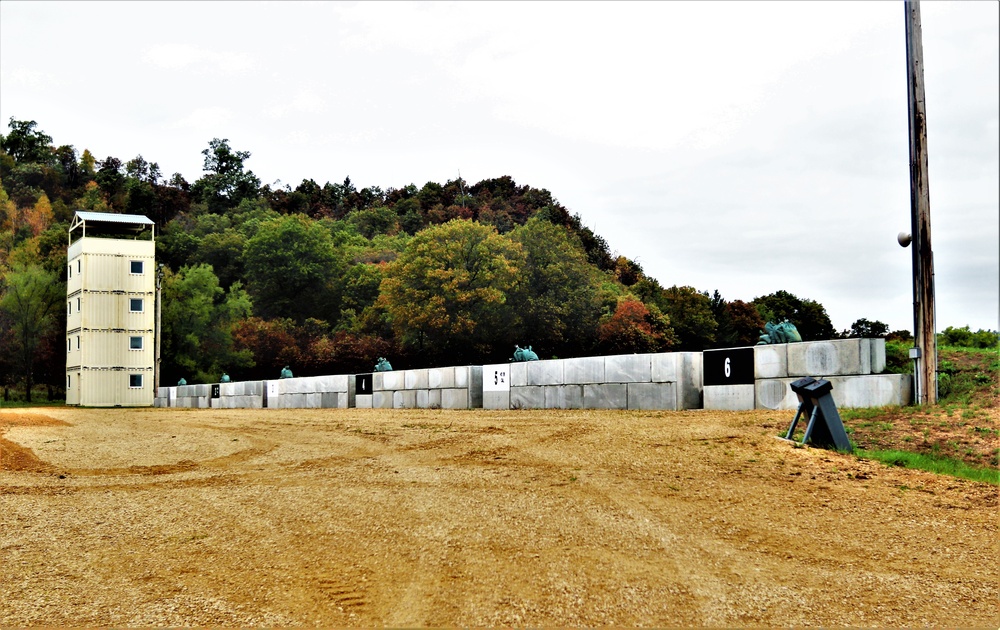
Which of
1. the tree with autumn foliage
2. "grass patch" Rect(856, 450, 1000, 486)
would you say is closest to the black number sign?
"grass patch" Rect(856, 450, 1000, 486)

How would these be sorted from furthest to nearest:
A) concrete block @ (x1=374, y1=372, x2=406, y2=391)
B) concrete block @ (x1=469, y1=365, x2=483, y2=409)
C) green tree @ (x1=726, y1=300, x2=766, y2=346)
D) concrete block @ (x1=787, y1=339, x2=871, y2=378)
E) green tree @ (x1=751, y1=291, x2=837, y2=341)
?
green tree @ (x1=751, y1=291, x2=837, y2=341), green tree @ (x1=726, y1=300, x2=766, y2=346), concrete block @ (x1=374, y1=372, x2=406, y2=391), concrete block @ (x1=469, y1=365, x2=483, y2=409), concrete block @ (x1=787, y1=339, x2=871, y2=378)

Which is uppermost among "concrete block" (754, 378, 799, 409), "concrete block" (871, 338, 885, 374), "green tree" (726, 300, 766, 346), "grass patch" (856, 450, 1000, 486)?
"green tree" (726, 300, 766, 346)

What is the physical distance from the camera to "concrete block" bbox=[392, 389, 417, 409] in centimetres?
2592

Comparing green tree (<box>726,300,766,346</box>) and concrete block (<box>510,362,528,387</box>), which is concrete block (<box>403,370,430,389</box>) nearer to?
concrete block (<box>510,362,528,387</box>)

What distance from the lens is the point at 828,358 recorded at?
14.2 m

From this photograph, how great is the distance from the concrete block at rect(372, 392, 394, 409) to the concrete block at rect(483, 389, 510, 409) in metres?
6.07

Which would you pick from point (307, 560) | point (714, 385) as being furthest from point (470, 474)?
point (714, 385)

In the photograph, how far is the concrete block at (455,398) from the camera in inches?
922

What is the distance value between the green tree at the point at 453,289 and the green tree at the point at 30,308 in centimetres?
2484

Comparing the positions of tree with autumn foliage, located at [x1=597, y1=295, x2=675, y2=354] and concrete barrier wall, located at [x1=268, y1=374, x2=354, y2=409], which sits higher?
tree with autumn foliage, located at [x1=597, y1=295, x2=675, y2=354]

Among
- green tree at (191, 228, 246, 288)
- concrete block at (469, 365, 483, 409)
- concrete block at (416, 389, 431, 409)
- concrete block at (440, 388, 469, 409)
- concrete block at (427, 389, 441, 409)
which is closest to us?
concrete block at (469, 365, 483, 409)

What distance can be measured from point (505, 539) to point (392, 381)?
68.7 feet

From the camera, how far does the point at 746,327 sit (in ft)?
218

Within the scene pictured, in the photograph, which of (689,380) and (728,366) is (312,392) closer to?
(689,380)
